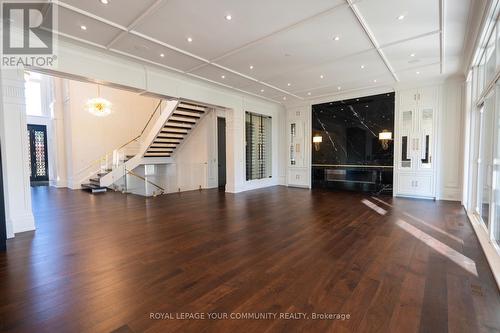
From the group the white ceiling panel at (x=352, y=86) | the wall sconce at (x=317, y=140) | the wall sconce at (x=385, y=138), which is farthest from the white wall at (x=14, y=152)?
the wall sconce at (x=385, y=138)

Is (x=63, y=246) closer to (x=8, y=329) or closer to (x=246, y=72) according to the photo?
(x=8, y=329)

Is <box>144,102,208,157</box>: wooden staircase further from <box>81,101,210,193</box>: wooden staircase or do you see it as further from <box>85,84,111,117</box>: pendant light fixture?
<box>85,84,111,117</box>: pendant light fixture

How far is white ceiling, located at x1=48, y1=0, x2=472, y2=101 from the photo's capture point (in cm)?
340

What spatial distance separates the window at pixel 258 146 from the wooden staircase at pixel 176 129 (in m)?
1.86

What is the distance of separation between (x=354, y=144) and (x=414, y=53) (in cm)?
368

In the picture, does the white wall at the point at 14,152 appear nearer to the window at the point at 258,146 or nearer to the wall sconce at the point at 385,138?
the window at the point at 258,146

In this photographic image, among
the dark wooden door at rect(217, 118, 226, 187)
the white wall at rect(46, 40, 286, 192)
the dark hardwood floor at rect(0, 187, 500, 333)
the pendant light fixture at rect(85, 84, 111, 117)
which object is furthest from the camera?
the dark wooden door at rect(217, 118, 226, 187)

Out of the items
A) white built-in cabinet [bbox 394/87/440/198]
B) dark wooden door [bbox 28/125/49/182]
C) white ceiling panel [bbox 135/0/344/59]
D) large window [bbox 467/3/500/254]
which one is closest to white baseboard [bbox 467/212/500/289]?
large window [bbox 467/3/500/254]

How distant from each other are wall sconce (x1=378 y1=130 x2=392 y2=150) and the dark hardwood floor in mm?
3096

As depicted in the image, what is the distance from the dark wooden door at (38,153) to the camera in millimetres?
A: 10594

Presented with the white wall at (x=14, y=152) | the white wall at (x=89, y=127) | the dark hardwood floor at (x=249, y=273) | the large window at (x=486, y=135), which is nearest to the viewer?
the dark hardwood floor at (x=249, y=273)

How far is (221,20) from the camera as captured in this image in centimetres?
374

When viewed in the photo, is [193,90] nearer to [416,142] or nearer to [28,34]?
[28,34]

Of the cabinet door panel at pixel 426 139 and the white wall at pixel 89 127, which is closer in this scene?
the cabinet door panel at pixel 426 139
